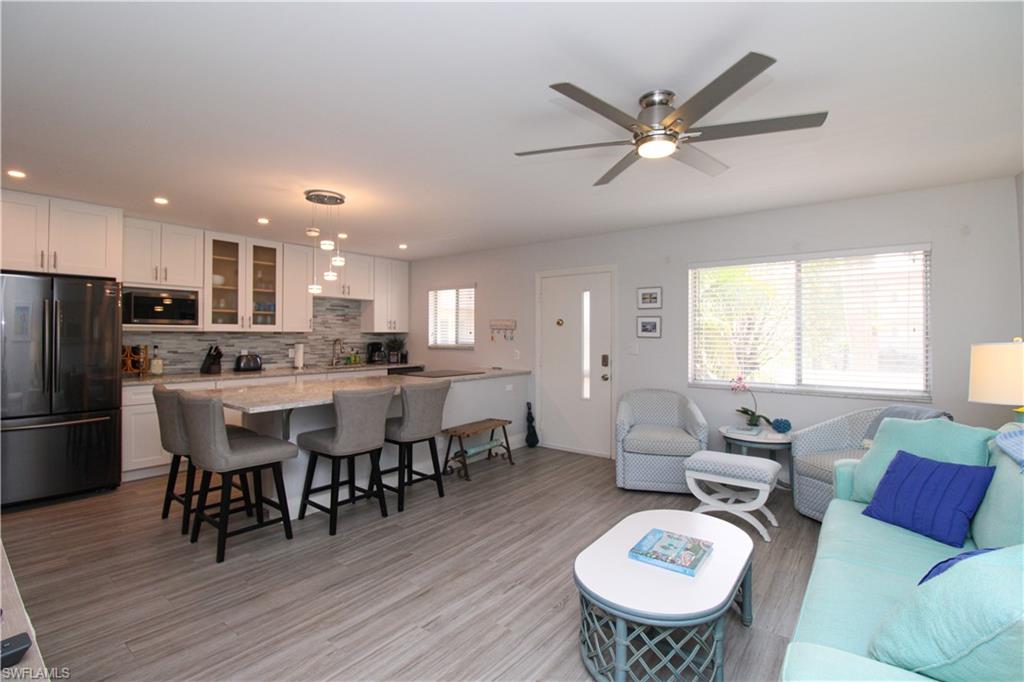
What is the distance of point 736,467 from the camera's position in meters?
3.24

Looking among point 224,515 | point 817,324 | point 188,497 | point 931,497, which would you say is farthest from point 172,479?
→ point 817,324

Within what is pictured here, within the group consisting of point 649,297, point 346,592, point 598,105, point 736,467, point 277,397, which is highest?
point 598,105

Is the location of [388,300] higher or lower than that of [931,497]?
higher

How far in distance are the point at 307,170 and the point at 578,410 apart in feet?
12.0

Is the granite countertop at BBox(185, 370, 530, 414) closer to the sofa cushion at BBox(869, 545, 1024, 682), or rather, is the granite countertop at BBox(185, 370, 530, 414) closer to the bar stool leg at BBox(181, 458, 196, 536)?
the bar stool leg at BBox(181, 458, 196, 536)

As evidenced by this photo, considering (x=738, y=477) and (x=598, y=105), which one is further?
(x=738, y=477)

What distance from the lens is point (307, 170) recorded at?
3.19m

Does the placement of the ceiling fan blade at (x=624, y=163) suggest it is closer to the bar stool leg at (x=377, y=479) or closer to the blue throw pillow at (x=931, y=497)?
the blue throw pillow at (x=931, y=497)

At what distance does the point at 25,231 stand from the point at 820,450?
20.9 feet

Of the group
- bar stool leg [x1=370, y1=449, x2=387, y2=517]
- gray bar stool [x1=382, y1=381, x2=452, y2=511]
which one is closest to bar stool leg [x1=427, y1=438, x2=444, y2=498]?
gray bar stool [x1=382, y1=381, x2=452, y2=511]

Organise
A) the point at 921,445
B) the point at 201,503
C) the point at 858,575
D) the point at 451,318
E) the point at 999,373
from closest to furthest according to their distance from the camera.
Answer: the point at 858,575, the point at 999,373, the point at 921,445, the point at 201,503, the point at 451,318

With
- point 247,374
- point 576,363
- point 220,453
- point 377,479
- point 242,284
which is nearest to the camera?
point 220,453

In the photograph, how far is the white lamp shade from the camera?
7.43 feet

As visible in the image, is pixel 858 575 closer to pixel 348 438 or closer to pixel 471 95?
pixel 471 95
